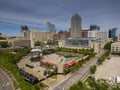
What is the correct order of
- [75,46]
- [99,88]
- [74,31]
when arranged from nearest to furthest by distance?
1. [99,88]
2. [75,46]
3. [74,31]

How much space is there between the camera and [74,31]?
419 ft

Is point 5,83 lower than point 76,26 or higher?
lower

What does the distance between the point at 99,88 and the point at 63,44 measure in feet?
258

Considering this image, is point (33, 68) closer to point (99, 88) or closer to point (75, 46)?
point (99, 88)

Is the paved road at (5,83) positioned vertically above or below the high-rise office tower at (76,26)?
below

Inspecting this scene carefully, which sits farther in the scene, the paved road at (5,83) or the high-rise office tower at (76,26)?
the high-rise office tower at (76,26)

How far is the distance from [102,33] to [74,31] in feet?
114

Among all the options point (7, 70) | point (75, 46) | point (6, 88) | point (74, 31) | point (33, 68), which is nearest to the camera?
point (6, 88)

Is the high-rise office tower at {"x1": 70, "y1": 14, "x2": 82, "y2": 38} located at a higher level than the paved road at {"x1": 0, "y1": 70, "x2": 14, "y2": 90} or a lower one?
higher

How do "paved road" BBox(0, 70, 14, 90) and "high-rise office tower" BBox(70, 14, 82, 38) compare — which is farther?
"high-rise office tower" BBox(70, 14, 82, 38)

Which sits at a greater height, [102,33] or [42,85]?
[102,33]

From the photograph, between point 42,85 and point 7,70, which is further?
point 7,70

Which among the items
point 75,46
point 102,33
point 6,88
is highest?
point 102,33

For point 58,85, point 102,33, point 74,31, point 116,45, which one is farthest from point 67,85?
point 102,33
